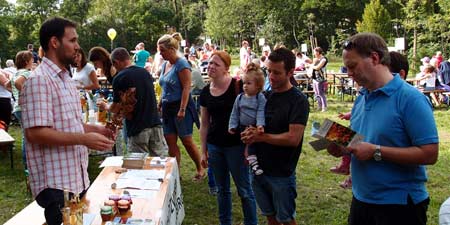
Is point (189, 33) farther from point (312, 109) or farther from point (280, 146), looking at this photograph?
point (280, 146)

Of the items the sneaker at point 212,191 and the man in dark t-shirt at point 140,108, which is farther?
the sneaker at point 212,191

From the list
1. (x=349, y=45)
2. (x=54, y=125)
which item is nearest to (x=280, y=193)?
(x=349, y=45)

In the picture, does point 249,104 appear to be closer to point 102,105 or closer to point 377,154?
point 377,154

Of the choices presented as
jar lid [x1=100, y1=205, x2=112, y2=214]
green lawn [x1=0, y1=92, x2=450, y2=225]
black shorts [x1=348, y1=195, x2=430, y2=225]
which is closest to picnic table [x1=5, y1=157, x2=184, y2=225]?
jar lid [x1=100, y1=205, x2=112, y2=214]

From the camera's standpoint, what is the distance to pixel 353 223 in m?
2.47

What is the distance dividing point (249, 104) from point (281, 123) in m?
0.45

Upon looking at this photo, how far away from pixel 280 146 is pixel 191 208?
6.60 ft

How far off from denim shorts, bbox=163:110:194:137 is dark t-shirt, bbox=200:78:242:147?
1369 millimetres

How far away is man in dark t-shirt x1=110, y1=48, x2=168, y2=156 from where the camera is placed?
446 centimetres

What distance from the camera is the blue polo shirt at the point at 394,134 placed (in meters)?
2.09

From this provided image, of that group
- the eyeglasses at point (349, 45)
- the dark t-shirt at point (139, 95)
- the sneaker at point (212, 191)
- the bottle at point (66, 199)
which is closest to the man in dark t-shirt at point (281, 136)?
the eyeglasses at point (349, 45)

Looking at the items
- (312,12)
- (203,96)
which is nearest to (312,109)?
(203,96)

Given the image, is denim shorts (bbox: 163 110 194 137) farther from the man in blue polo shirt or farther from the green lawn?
the man in blue polo shirt

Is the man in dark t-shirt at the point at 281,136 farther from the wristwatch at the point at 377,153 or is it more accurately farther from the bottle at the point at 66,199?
the bottle at the point at 66,199
